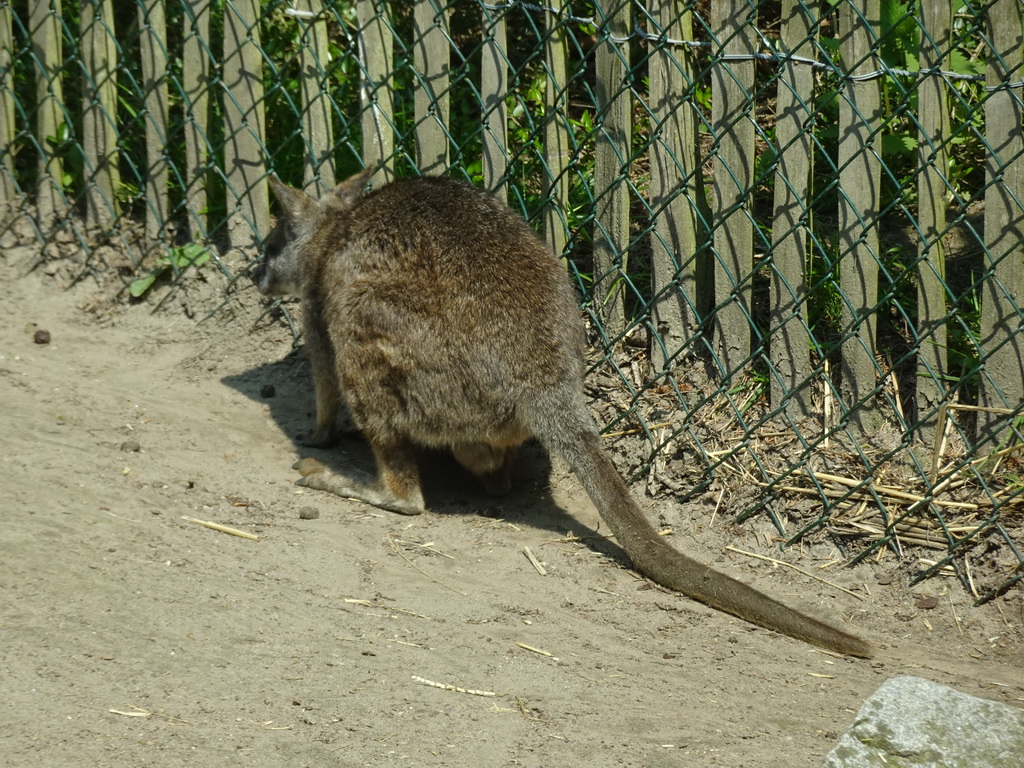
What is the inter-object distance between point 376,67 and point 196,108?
1180mm

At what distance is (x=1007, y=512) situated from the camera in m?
4.44

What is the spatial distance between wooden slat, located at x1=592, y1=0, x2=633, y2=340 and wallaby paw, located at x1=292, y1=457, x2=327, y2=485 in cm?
152

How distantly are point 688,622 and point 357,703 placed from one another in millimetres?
1417

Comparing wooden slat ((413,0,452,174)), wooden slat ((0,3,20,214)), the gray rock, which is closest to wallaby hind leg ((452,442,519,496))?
wooden slat ((413,0,452,174))

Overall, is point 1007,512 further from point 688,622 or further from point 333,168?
point 333,168

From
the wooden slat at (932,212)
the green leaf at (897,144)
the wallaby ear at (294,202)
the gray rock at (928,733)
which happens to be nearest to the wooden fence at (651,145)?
the wooden slat at (932,212)

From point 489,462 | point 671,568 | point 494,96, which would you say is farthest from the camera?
point 494,96

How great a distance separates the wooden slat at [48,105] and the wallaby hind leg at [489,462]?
3.19 metres

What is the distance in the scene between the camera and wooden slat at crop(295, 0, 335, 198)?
579cm

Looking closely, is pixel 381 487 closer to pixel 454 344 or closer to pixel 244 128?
pixel 454 344

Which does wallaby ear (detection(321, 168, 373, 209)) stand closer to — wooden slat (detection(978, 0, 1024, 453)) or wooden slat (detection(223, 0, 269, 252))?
wooden slat (detection(223, 0, 269, 252))

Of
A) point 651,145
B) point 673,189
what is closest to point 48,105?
point 651,145

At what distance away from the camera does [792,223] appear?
472cm

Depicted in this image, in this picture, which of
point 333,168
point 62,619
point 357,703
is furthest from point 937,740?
point 333,168
